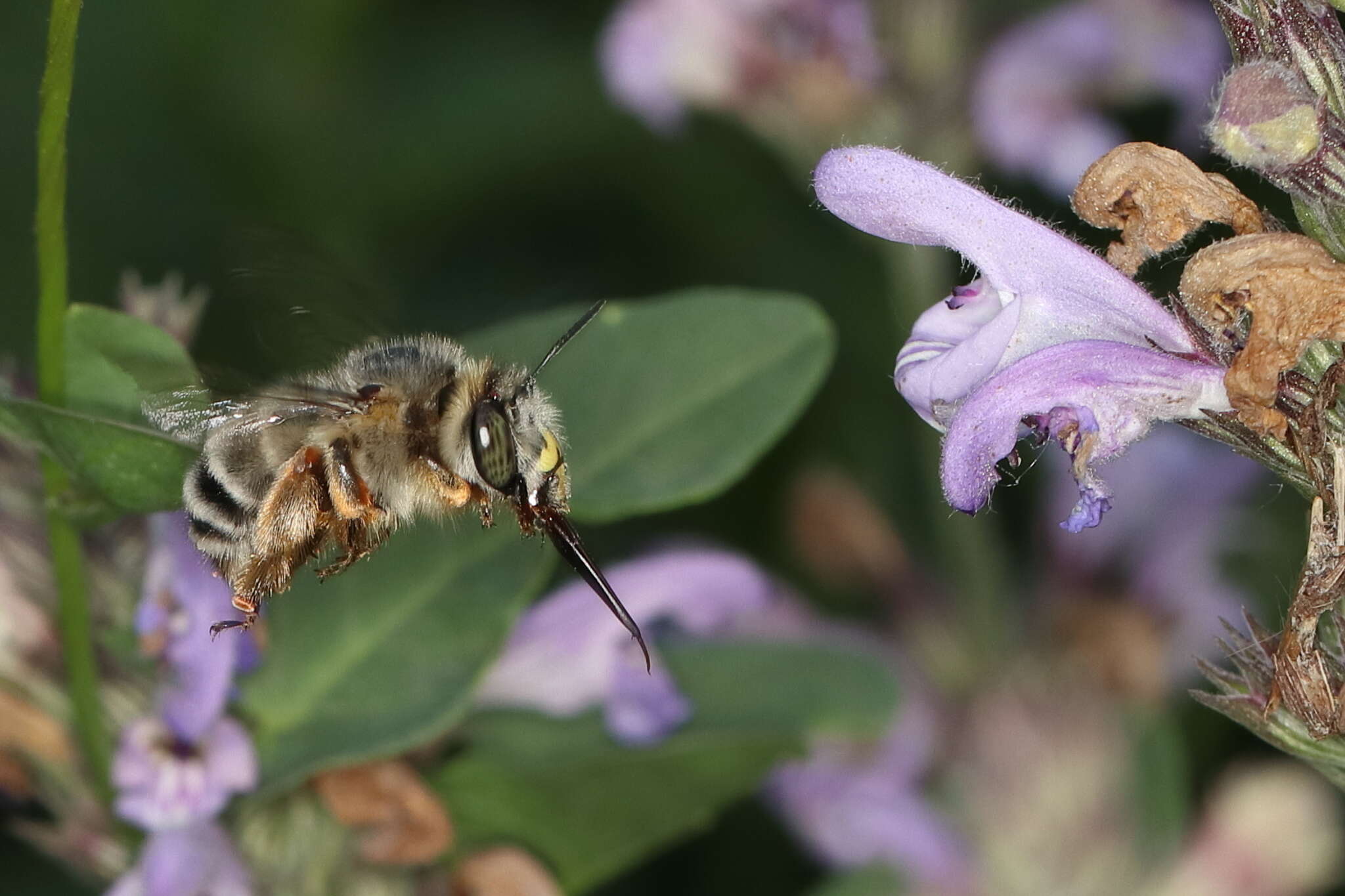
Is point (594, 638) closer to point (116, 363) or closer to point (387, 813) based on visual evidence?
point (387, 813)

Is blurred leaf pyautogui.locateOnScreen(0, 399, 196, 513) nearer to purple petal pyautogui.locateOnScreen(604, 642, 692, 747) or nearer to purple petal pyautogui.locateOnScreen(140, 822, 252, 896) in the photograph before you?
purple petal pyautogui.locateOnScreen(140, 822, 252, 896)

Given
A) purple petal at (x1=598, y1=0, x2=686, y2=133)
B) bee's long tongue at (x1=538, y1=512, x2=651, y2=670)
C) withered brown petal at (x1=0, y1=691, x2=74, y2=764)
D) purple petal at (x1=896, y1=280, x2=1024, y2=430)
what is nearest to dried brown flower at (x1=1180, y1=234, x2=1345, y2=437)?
purple petal at (x1=896, y1=280, x2=1024, y2=430)

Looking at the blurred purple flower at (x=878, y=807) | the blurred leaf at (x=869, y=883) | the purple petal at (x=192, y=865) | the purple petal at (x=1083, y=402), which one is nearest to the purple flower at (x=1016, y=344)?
the purple petal at (x=1083, y=402)

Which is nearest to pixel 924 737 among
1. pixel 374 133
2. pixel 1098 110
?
pixel 1098 110

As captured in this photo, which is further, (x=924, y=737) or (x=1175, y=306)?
(x=924, y=737)

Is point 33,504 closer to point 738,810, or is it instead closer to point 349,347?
point 349,347

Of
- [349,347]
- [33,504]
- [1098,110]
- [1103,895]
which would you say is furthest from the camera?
[1098,110]
